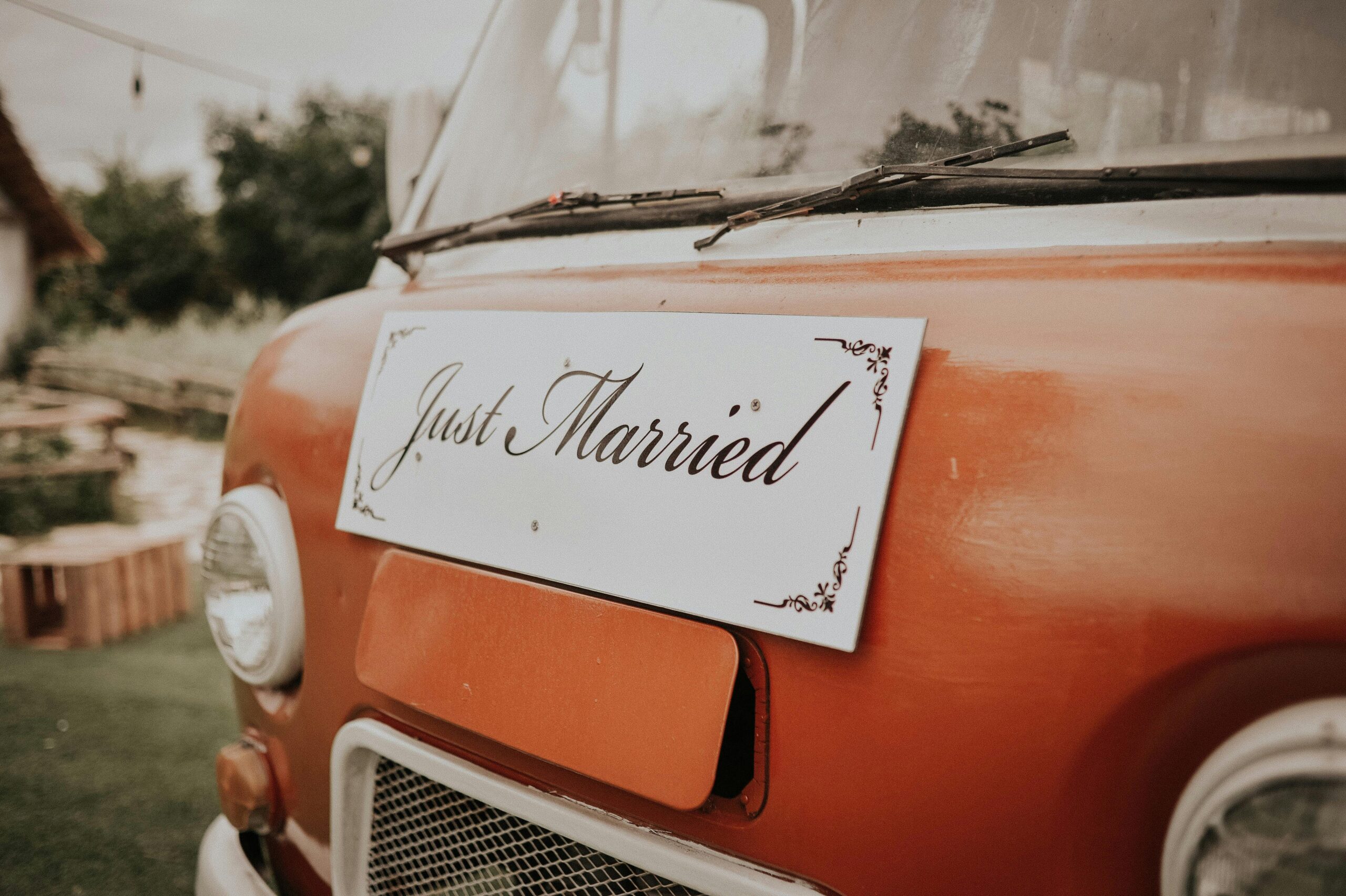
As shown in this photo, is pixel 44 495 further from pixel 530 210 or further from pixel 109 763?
pixel 530 210

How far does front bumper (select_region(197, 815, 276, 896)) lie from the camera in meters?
1.51

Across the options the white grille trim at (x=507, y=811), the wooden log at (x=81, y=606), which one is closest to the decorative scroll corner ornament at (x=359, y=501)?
the white grille trim at (x=507, y=811)

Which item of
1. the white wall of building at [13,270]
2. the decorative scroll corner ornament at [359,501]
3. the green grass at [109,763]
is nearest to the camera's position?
the decorative scroll corner ornament at [359,501]

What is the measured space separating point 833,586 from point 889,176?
21.0 inches

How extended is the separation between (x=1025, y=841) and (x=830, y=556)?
1.05 ft

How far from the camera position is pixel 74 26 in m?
9.32

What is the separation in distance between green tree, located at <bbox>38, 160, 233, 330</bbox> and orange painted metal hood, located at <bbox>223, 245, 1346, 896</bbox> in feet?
94.5

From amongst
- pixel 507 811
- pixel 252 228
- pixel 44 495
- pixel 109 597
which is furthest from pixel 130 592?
pixel 252 228

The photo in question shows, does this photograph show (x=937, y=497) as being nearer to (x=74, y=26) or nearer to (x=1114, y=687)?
(x=1114, y=687)

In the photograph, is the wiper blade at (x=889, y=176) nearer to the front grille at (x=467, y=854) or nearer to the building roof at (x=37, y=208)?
the front grille at (x=467, y=854)

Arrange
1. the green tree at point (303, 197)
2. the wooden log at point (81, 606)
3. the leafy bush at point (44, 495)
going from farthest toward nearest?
the green tree at point (303, 197)
the leafy bush at point (44, 495)
the wooden log at point (81, 606)

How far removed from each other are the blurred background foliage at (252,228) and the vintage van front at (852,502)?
2389cm

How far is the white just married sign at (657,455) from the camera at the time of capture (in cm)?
96

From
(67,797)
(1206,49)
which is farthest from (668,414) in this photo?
(67,797)
